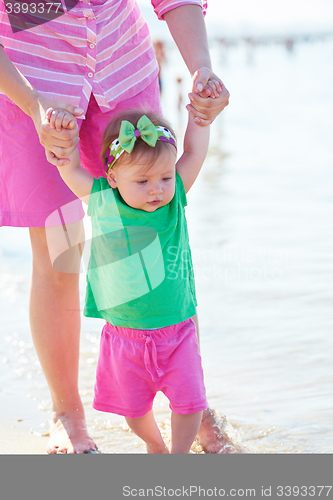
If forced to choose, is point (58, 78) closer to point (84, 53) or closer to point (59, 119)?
point (84, 53)

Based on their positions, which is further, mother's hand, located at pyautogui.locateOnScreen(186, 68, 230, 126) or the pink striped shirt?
the pink striped shirt

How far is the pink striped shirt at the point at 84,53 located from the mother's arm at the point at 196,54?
42 mm

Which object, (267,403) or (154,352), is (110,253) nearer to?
(154,352)

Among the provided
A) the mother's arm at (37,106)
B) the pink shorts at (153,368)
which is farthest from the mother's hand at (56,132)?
the pink shorts at (153,368)

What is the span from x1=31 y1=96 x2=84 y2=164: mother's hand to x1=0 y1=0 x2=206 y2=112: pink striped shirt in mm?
232

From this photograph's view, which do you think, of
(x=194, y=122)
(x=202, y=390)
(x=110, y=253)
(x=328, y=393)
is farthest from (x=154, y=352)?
(x=328, y=393)

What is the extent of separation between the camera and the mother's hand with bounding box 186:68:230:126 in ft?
5.89

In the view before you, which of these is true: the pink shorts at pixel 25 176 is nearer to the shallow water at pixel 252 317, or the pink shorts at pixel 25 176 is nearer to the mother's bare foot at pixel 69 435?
the mother's bare foot at pixel 69 435

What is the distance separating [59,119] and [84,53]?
0.42 m

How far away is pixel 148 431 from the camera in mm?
1928

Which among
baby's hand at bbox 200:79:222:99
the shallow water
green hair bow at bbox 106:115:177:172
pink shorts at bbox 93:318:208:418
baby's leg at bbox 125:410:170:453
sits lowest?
the shallow water

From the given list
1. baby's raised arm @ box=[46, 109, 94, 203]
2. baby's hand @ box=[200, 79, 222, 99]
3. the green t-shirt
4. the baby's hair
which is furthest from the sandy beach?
baby's hand @ box=[200, 79, 222, 99]

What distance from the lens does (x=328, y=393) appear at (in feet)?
7.89

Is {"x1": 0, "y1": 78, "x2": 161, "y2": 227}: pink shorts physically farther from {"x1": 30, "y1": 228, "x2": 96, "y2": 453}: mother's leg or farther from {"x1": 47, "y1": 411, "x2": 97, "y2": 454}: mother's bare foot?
{"x1": 47, "y1": 411, "x2": 97, "y2": 454}: mother's bare foot
